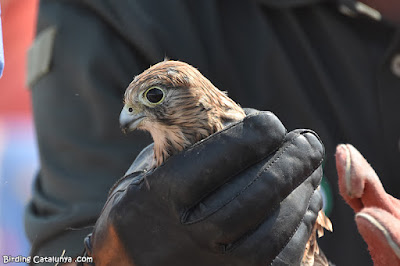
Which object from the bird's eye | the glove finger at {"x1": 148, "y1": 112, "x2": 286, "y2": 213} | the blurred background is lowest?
the blurred background

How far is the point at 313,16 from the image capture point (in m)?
2.98

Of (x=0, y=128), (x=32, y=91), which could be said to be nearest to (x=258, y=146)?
(x=32, y=91)

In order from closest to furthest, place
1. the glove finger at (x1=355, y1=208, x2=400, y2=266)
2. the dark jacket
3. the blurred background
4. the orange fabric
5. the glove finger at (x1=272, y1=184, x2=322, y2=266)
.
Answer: the glove finger at (x1=355, y1=208, x2=400, y2=266)
the glove finger at (x1=272, y1=184, x2=322, y2=266)
the dark jacket
the blurred background
the orange fabric

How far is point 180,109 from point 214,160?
29 cm

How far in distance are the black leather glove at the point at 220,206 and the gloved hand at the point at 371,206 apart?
0.17 m

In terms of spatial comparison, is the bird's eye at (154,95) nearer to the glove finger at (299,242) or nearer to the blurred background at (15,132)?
the glove finger at (299,242)

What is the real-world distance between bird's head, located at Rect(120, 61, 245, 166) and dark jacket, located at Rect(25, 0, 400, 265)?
828 millimetres

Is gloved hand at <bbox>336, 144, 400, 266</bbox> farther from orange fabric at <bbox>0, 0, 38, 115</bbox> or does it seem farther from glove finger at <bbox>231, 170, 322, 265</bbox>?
orange fabric at <bbox>0, 0, 38, 115</bbox>

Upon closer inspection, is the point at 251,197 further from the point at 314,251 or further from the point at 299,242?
the point at 314,251

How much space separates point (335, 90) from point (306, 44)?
0.30m

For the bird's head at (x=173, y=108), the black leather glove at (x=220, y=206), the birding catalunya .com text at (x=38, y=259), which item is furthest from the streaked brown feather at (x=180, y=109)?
the birding catalunya .com text at (x=38, y=259)

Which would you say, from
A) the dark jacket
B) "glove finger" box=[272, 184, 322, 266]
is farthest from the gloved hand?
the dark jacket

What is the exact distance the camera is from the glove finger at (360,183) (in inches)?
76.4

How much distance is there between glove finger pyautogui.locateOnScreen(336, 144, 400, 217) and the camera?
1939 mm
